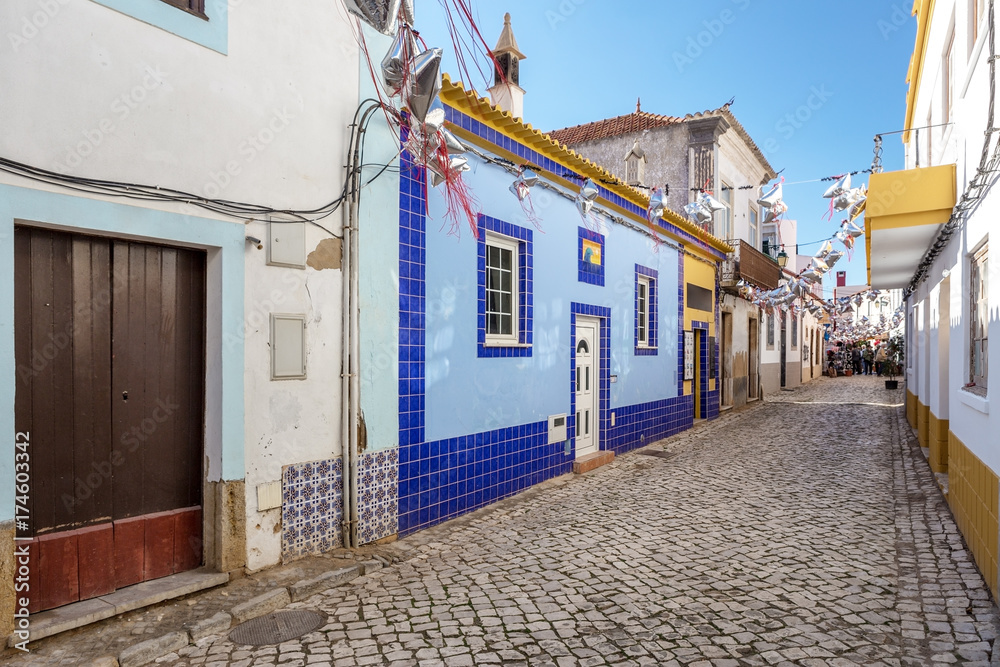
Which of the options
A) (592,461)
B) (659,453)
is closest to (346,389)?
(592,461)

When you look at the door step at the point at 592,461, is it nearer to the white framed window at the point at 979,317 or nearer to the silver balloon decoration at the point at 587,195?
the silver balloon decoration at the point at 587,195

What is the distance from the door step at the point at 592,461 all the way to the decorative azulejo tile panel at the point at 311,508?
404 centimetres

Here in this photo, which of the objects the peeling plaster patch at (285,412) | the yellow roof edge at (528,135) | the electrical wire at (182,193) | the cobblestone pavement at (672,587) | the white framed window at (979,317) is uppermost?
the yellow roof edge at (528,135)

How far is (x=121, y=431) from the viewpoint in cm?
382

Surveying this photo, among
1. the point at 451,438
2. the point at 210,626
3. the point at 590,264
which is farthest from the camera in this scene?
the point at 590,264

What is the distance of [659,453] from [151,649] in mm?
7910

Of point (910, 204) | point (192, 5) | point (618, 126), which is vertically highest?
point (618, 126)

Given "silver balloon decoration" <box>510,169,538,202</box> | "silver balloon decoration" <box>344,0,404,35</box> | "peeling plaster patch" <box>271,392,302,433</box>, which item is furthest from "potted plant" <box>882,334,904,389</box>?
"silver balloon decoration" <box>344,0,404,35</box>

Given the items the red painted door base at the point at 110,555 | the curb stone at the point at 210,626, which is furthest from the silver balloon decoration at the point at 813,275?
the curb stone at the point at 210,626

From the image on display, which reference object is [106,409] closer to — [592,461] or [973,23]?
[592,461]

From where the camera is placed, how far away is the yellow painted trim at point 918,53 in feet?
27.1

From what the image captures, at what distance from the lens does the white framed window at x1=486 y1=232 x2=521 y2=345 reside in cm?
689

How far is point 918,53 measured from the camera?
31.5ft

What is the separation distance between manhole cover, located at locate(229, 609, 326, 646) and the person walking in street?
3730 cm
